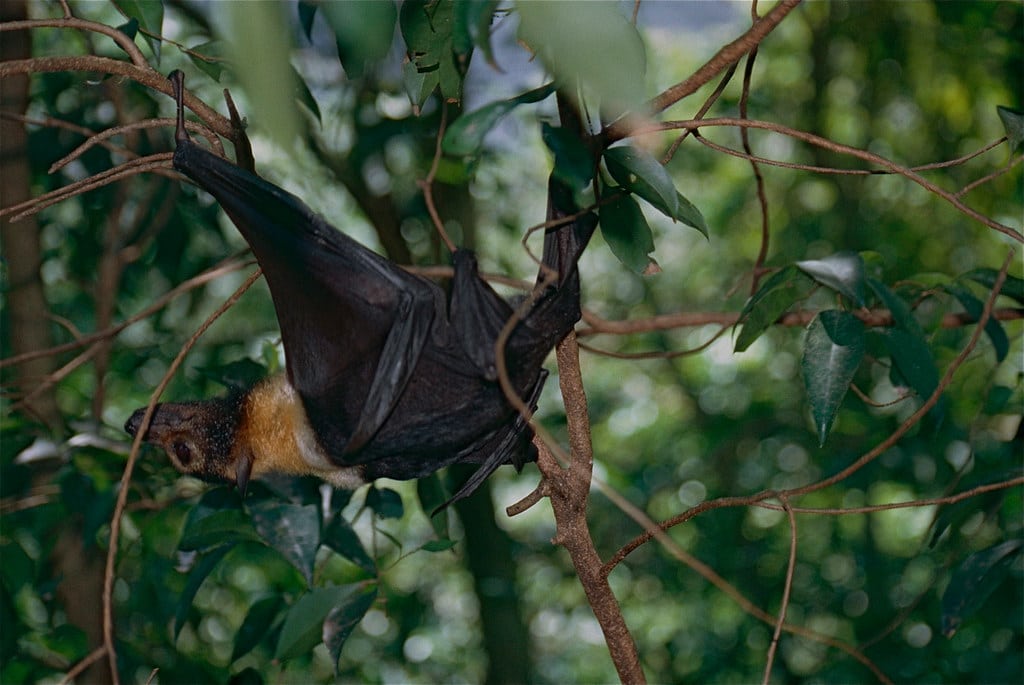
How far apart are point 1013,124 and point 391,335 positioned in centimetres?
127

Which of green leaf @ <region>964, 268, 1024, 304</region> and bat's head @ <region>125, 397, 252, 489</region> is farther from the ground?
bat's head @ <region>125, 397, 252, 489</region>

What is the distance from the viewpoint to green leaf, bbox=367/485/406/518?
264cm

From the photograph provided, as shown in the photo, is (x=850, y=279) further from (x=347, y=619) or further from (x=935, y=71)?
(x=935, y=71)

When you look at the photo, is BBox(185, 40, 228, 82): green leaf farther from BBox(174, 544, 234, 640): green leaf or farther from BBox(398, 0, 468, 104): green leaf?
BBox(174, 544, 234, 640): green leaf

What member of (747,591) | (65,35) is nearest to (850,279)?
(65,35)

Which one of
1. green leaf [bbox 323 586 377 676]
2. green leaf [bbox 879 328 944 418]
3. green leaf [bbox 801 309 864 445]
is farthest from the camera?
green leaf [bbox 323 586 377 676]

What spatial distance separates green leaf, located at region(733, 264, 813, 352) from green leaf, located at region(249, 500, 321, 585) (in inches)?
44.7

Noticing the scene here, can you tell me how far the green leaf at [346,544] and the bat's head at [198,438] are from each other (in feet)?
0.95

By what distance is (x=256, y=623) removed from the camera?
2.79 m

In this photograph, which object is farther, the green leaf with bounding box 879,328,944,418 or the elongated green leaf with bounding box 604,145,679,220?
the green leaf with bounding box 879,328,944,418

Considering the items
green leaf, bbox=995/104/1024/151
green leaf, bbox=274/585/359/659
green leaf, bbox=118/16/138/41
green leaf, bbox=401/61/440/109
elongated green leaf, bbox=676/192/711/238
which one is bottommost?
green leaf, bbox=274/585/359/659

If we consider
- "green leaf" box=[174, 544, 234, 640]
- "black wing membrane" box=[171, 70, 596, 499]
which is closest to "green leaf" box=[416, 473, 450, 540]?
"black wing membrane" box=[171, 70, 596, 499]

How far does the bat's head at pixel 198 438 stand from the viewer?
250 centimetres

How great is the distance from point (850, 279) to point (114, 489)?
7.16 feet
